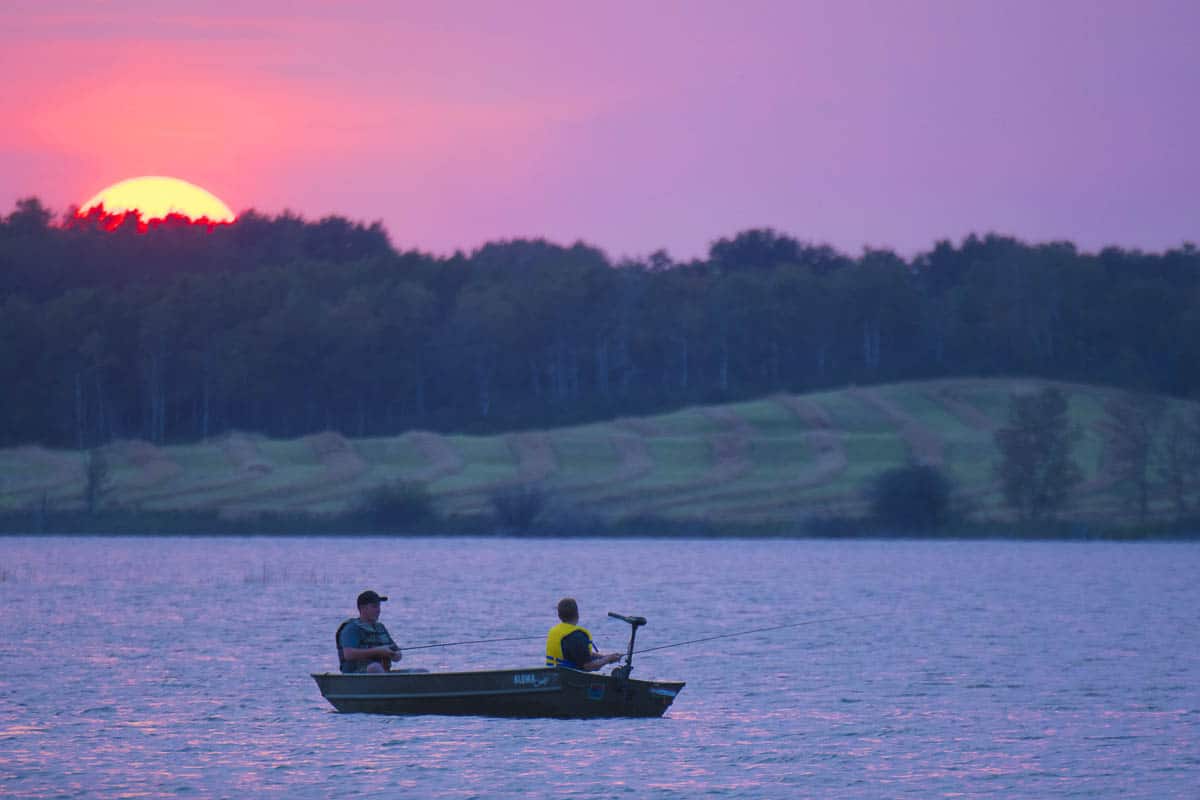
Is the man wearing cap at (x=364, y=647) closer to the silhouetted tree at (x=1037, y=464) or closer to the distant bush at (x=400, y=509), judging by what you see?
the distant bush at (x=400, y=509)

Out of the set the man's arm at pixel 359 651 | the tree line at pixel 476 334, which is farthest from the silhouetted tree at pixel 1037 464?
the man's arm at pixel 359 651

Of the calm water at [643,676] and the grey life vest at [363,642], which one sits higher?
the grey life vest at [363,642]

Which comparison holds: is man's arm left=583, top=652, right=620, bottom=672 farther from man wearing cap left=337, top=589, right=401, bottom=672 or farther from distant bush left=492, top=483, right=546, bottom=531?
distant bush left=492, top=483, right=546, bottom=531

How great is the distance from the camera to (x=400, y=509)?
107m

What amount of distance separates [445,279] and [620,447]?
4685cm

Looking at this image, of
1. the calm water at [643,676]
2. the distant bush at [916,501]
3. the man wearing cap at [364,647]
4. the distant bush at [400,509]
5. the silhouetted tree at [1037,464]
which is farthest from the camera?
the silhouetted tree at [1037,464]

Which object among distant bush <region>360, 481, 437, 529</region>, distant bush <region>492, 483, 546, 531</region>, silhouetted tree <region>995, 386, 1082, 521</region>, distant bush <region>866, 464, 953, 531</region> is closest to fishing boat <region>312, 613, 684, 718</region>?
distant bush <region>492, 483, 546, 531</region>

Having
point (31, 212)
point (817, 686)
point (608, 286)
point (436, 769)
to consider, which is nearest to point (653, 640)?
point (817, 686)

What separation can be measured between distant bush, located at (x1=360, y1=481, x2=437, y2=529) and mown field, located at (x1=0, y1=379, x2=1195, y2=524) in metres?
5.86

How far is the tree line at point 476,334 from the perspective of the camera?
495 ft

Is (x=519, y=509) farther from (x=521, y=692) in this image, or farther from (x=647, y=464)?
(x=521, y=692)

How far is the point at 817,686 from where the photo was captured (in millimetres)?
37031

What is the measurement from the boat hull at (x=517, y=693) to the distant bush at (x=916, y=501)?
80.1m

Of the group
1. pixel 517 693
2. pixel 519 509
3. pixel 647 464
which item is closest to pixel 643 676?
pixel 517 693
